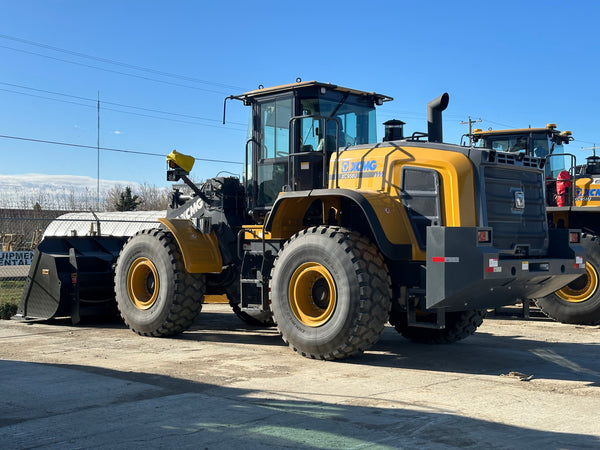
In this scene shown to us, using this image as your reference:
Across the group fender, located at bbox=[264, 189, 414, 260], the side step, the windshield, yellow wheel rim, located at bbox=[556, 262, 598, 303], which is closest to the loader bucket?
the windshield

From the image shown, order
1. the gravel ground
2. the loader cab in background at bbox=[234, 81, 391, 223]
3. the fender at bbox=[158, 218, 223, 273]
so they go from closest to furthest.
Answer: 1. the gravel ground
2. the loader cab in background at bbox=[234, 81, 391, 223]
3. the fender at bbox=[158, 218, 223, 273]

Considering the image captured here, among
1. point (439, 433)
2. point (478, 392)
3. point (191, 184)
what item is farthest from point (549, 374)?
point (191, 184)

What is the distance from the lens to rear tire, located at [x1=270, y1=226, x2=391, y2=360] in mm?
7906

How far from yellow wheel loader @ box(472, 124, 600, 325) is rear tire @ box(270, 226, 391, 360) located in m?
3.64

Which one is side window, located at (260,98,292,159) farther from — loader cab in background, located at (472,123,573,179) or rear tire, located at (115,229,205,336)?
loader cab in background, located at (472,123,573,179)

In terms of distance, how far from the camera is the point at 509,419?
5754 millimetres

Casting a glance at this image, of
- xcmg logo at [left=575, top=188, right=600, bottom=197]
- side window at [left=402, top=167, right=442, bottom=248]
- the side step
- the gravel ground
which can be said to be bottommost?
the gravel ground

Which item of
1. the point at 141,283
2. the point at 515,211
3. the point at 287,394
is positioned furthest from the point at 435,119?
the point at 141,283

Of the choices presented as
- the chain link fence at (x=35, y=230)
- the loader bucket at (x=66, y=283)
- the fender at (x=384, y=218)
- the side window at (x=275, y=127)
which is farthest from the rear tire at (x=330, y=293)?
the chain link fence at (x=35, y=230)

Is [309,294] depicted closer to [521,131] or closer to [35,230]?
[521,131]

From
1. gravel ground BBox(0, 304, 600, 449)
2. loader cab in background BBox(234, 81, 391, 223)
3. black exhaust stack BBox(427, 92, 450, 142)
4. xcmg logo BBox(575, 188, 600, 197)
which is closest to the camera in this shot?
gravel ground BBox(0, 304, 600, 449)

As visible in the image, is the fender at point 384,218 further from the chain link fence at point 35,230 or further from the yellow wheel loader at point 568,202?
the chain link fence at point 35,230

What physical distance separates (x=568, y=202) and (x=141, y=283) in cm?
786

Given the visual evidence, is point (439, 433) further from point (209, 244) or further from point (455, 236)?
point (209, 244)
